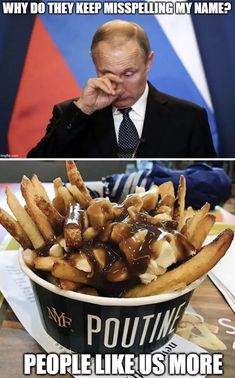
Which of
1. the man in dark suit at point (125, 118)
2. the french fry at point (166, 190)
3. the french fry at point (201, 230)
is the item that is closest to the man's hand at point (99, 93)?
the man in dark suit at point (125, 118)

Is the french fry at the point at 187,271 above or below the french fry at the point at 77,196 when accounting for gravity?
below

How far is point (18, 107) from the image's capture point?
790 mm

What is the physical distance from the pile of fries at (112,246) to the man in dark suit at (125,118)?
324 mm

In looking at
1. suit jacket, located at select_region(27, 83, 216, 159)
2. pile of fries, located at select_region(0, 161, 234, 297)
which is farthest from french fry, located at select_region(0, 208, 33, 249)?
suit jacket, located at select_region(27, 83, 216, 159)

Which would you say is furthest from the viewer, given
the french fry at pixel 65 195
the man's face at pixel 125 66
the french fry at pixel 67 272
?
the man's face at pixel 125 66

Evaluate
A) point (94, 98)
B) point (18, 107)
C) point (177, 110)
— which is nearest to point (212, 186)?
point (177, 110)

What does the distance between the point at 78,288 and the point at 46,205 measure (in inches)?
4.0

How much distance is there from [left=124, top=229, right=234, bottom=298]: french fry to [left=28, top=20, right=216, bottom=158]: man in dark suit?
1.35 feet

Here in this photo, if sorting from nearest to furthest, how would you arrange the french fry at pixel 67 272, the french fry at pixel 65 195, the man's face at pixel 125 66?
the french fry at pixel 67 272
the french fry at pixel 65 195
the man's face at pixel 125 66

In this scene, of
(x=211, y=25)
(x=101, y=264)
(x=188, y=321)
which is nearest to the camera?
(x=101, y=264)

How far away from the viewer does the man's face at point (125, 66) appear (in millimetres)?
722

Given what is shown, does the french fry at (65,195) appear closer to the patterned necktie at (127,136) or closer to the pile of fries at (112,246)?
the pile of fries at (112,246)

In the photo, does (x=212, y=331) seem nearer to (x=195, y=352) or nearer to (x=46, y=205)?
(x=195, y=352)

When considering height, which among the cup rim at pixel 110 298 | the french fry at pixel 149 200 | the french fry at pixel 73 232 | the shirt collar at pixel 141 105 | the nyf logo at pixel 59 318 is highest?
the shirt collar at pixel 141 105
